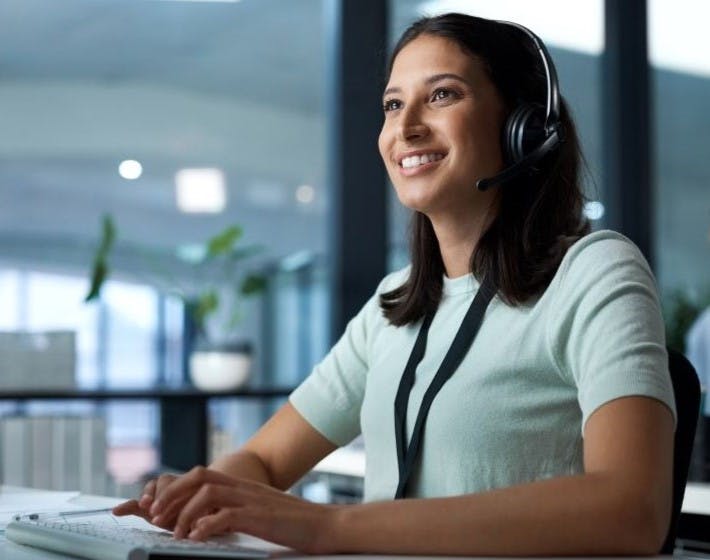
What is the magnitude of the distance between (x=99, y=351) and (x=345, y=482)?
883 mm

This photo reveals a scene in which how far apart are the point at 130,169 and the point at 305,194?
2.03 ft

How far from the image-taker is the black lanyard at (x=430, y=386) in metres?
1.46

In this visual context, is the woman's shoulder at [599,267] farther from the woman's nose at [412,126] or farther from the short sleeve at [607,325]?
the woman's nose at [412,126]

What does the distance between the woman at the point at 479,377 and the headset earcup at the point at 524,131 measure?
14mm

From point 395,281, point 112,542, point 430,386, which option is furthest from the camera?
point 395,281

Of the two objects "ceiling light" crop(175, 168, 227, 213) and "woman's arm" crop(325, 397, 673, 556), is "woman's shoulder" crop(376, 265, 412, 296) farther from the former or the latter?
"ceiling light" crop(175, 168, 227, 213)

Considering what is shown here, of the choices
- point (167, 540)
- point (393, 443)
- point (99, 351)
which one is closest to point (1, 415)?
point (99, 351)

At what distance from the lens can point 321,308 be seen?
4.11 metres

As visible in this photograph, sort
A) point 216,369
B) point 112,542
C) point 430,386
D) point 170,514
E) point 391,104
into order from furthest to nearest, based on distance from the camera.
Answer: point 216,369
point 391,104
point 430,386
point 170,514
point 112,542

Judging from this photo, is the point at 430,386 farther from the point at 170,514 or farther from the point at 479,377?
the point at 170,514

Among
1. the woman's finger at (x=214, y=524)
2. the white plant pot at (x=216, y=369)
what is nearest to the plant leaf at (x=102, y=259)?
the white plant pot at (x=216, y=369)

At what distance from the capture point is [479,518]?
1.12 m

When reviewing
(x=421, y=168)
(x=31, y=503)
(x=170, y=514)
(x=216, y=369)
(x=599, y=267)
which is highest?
(x=421, y=168)

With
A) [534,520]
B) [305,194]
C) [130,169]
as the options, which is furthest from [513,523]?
[305,194]
